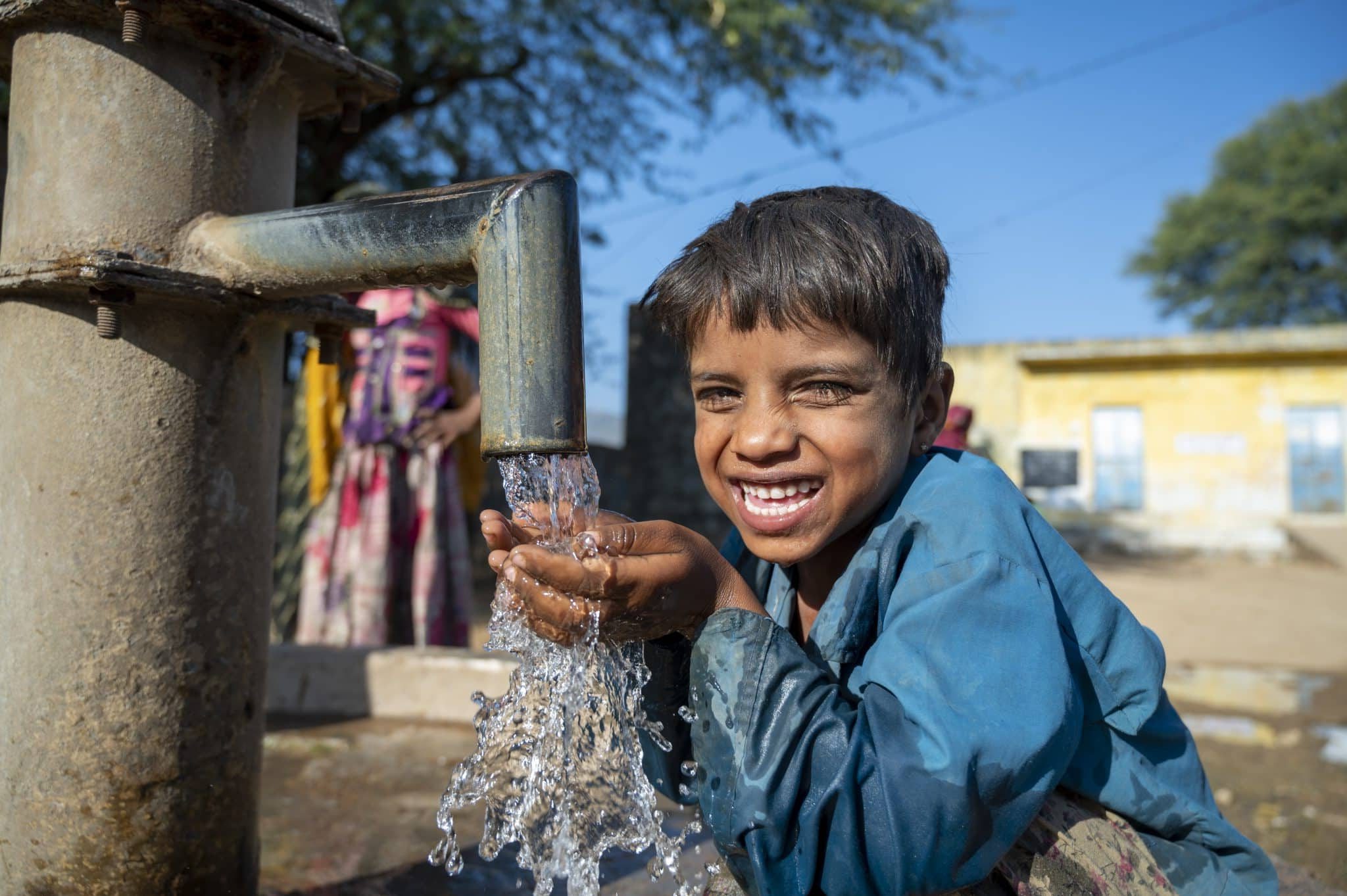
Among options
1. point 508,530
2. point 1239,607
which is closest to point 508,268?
point 508,530

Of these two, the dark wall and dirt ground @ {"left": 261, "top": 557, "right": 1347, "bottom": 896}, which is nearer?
dirt ground @ {"left": 261, "top": 557, "right": 1347, "bottom": 896}

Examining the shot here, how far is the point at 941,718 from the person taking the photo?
1040 millimetres

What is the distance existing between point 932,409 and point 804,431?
0.85 ft

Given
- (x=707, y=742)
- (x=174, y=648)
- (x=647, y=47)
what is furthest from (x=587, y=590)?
(x=647, y=47)

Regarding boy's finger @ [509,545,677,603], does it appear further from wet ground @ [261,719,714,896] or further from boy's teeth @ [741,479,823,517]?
wet ground @ [261,719,714,896]

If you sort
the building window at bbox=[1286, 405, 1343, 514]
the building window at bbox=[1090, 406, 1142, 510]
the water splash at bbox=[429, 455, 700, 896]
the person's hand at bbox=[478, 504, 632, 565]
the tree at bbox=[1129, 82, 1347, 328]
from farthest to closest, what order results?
the tree at bbox=[1129, 82, 1347, 328] < the building window at bbox=[1090, 406, 1142, 510] < the building window at bbox=[1286, 405, 1343, 514] < the water splash at bbox=[429, 455, 700, 896] < the person's hand at bbox=[478, 504, 632, 565]

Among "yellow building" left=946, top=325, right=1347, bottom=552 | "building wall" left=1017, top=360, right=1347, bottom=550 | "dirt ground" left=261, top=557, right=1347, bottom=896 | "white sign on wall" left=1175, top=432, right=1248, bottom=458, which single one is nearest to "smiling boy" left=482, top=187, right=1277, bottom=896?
"dirt ground" left=261, top=557, right=1347, bottom=896

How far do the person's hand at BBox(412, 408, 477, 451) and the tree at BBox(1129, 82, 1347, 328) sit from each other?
2336 centimetres

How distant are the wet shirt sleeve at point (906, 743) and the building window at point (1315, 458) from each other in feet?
52.2

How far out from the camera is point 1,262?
149 cm

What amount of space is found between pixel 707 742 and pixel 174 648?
80 centimetres

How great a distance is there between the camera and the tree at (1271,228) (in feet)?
73.2

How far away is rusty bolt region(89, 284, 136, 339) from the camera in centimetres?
139

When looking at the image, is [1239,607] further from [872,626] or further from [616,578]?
[616,578]
